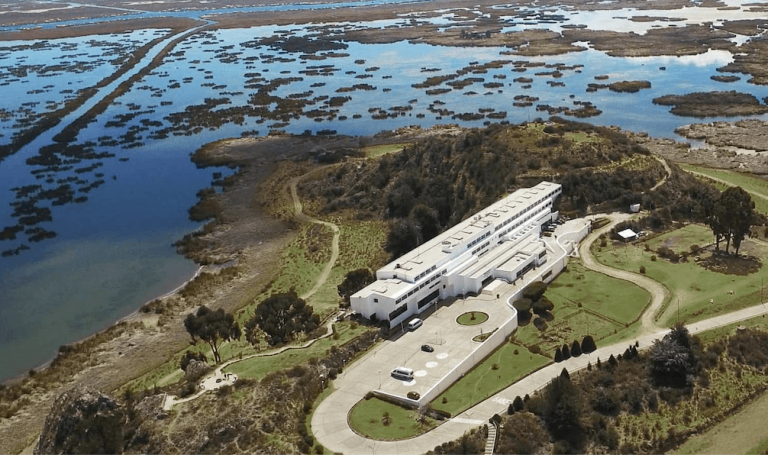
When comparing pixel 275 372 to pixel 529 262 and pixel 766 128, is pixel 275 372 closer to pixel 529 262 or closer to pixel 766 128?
pixel 529 262

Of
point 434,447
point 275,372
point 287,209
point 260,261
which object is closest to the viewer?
point 434,447

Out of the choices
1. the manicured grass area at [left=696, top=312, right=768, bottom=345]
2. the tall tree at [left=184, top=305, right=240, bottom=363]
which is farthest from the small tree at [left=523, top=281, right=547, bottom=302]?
the tall tree at [left=184, top=305, right=240, bottom=363]

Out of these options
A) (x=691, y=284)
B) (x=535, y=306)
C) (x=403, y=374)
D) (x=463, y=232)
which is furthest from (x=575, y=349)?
(x=463, y=232)

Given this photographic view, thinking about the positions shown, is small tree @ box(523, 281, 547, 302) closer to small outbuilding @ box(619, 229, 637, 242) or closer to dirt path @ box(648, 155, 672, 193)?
small outbuilding @ box(619, 229, 637, 242)

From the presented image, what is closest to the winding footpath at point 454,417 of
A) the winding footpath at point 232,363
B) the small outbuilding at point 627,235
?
the winding footpath at point 232,363

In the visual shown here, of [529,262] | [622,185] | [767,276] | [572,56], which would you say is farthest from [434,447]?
[572,56]
